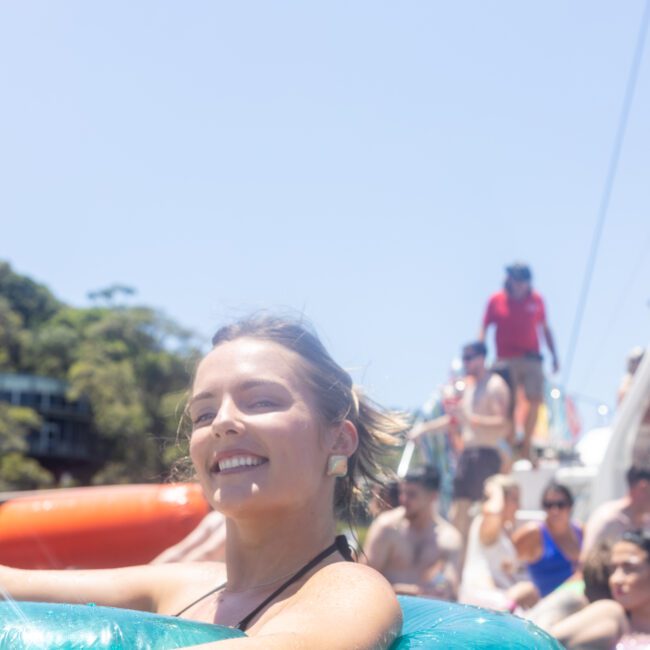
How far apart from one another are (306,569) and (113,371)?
154 ft

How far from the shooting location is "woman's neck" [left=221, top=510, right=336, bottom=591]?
1.85 m

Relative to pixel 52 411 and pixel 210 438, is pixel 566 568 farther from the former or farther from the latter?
pixel 52 411

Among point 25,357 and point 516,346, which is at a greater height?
point 516,346

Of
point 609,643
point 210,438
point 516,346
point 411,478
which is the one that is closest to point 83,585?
point 210,438

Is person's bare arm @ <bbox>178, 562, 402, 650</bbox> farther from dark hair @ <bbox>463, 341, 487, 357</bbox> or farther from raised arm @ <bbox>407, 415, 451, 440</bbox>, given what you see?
raised arm @ <bbox>407, 415, 451, 440</bbox>

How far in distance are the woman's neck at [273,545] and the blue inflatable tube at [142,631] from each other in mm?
229

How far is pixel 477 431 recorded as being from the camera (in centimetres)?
645

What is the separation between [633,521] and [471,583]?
850 mm

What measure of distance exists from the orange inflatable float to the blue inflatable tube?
9.71 ft

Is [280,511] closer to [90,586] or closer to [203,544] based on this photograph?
[90,586]

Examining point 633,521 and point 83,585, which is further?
point 633,521

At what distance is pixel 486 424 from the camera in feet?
20.9

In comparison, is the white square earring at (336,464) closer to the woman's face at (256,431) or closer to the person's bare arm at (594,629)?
the woman's face at (256,431)

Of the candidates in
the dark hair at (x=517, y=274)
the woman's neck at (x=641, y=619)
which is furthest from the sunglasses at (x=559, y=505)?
the dark hair at (x=517, y=274)
